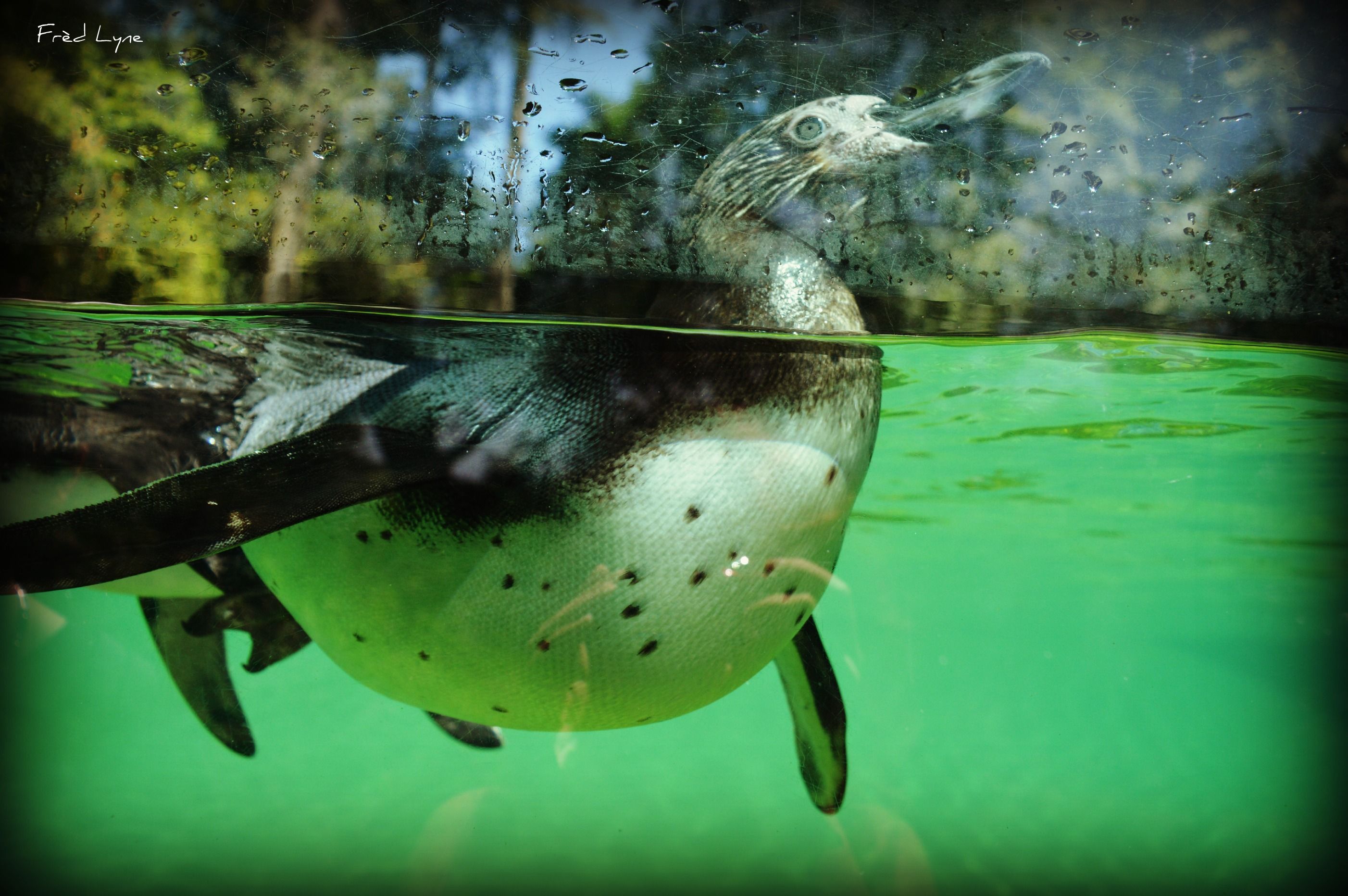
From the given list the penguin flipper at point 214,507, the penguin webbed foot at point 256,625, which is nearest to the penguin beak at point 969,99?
the penguin flipper at point 214,507

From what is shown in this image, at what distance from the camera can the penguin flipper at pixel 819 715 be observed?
239 cm

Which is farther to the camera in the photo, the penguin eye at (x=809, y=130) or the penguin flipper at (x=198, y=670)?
the penguin flipper at (x=198, y=670)

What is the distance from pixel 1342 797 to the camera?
436cm

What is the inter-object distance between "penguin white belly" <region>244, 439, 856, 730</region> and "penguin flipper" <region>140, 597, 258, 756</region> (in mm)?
1139

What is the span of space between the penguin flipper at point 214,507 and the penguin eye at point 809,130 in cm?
101

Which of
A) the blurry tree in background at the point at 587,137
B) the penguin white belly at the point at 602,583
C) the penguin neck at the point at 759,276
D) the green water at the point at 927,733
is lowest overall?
the green water at the point at 927,733

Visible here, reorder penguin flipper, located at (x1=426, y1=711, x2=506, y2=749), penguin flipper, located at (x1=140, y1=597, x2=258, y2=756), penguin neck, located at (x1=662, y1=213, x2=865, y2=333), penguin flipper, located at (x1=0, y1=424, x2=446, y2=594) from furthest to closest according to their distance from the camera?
penguin flipper, located at (x1=426, y1=711, x2=506, y2=749) < penguin flipper, located at (x1=140, y1=597, x2=258, y2=756) < penguin neck, located at (x1=662, y1=213, x2=865, y2=333) < penguin flipper, located at (x1=0, y1=424, x2=446, y2=594)

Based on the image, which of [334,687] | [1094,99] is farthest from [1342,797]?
[334,687]

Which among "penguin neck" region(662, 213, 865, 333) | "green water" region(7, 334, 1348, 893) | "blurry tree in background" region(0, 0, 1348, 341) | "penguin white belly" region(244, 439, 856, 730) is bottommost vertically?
"green water" region(7, 334, 1348, 893)

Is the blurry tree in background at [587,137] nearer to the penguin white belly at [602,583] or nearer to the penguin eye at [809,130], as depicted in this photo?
the penguin eye at [809,130]

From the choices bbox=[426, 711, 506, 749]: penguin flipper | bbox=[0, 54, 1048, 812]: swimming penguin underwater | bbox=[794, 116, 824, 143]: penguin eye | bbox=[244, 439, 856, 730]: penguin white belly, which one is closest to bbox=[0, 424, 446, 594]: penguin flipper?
bbox=[0, 54, 1048, 812]: swimming penguin underwater

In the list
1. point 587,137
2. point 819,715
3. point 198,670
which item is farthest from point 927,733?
point 587,137

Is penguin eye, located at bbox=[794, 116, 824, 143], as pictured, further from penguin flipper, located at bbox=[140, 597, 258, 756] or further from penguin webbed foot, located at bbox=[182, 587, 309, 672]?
penguin flipper, located at bbox=[140, 597, 258, 756]

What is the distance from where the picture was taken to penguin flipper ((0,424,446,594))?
1.28 meters
